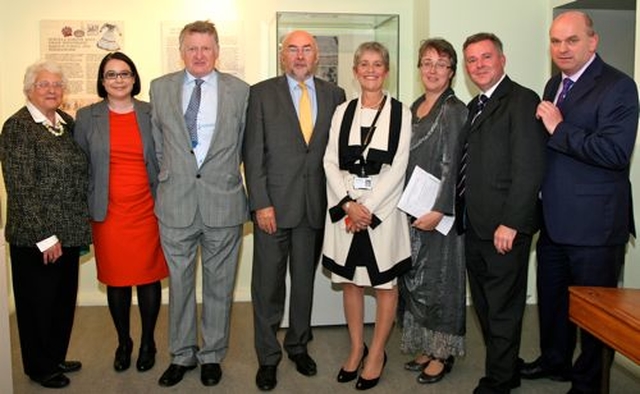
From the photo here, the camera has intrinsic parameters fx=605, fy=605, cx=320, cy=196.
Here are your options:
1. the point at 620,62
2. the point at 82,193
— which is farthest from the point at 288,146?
the point at 620,62

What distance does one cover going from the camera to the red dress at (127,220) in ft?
10.4

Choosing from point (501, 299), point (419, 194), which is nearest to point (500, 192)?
point (419, 194)

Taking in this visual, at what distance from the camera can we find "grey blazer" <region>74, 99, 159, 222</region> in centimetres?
313

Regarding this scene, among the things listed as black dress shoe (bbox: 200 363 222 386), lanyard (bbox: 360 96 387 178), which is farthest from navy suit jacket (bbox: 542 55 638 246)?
black dress shoe (bbox: 200 363 222 386)

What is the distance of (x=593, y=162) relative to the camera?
8.55 feet

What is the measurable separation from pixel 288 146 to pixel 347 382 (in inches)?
49.9

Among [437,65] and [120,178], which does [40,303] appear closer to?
[120,178]

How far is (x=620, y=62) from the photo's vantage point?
168 inches

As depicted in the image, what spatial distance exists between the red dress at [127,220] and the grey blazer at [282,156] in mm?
592

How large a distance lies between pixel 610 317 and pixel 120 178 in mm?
2363

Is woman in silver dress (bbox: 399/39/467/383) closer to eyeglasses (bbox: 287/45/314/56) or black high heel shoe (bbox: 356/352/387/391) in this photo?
black high heel shoe (bbox: 356/352/387/391)

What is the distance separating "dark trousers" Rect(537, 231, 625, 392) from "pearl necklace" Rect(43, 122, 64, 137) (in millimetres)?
2505

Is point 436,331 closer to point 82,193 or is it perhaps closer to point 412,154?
point 412,154

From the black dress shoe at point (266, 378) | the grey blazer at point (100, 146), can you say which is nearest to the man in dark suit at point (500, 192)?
the black dress shoe at point (266, 378)
